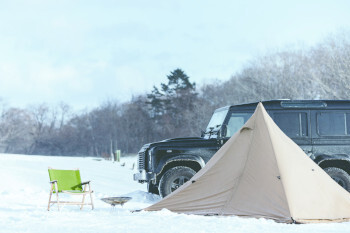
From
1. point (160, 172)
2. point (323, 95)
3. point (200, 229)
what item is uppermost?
point (323, 95)

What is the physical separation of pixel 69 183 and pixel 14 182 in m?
7.05

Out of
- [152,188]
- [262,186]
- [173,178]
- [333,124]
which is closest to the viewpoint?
[262,186]

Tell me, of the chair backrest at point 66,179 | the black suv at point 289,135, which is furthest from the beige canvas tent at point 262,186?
the chair backrest at point 66,179

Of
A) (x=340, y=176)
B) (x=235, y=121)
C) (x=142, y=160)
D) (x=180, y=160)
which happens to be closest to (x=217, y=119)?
(x=235, y=121)

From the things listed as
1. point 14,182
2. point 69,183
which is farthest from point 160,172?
point 14,182

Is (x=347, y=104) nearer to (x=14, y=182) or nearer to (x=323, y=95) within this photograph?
(x=14, y=182)

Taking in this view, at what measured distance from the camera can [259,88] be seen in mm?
50812

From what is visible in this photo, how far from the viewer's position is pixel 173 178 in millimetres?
10930

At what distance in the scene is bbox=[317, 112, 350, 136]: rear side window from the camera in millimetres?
11258

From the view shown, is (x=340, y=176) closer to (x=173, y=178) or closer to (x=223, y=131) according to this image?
(x=223, y=131)

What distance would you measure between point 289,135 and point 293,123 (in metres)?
0.30

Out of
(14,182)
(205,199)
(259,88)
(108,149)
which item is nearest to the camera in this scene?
(205,199)

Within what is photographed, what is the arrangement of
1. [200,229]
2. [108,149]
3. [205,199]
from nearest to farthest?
[200,229] → [205,199] → [108,149]

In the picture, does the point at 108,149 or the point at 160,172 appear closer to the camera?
the point at 160,172
